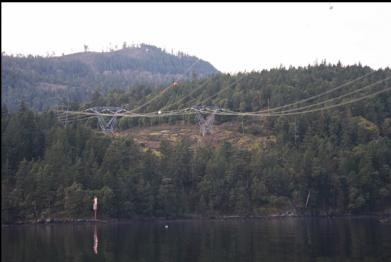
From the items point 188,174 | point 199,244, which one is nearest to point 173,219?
point 188,174

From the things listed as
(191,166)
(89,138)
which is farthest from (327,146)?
(89,138)

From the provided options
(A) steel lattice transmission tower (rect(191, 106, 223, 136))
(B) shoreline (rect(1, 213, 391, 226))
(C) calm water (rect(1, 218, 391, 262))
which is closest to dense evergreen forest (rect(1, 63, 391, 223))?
(B) shoreline (rect(1, 213, 391, 226))

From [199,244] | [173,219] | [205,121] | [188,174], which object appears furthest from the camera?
[205,121]

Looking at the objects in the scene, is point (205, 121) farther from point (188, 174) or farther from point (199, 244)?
point (199, 244)

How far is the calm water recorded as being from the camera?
46.6 m

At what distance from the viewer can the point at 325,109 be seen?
141625 mm

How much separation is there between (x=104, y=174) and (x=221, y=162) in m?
21.2

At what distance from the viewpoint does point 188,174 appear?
10644 centimetres

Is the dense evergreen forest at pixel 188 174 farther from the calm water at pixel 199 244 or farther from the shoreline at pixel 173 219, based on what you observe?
the calm water at pixel 199 244

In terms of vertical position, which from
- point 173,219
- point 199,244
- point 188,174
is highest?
point 188,174

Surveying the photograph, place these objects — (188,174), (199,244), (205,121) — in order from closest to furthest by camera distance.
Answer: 1. (199,244)
2. (188,174)
3. (205,121)

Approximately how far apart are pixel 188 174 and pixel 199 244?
4996 centimetres

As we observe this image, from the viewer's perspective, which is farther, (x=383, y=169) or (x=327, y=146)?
(x=327, y=146)

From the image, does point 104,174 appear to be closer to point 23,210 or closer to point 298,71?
point 23,210
